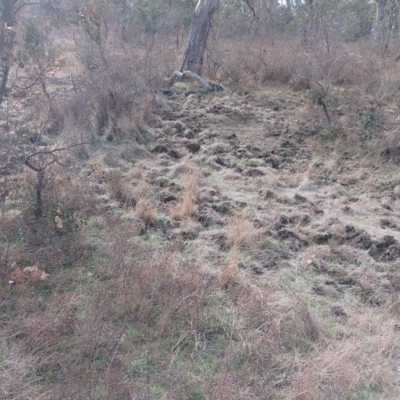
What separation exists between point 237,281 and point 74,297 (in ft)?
4.02

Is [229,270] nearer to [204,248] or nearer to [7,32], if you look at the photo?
[204,248]

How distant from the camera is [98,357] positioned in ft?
8.95

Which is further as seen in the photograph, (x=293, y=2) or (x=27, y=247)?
(x=293, y=2)

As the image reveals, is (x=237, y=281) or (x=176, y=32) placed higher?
(x=176, y=32)

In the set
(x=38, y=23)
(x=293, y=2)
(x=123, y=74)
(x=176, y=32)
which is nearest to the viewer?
(x=38, y=23)

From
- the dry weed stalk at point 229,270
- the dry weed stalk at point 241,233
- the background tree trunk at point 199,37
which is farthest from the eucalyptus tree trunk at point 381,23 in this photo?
the dry weed stalk at point 229,270

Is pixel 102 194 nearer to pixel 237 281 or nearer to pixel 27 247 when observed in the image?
pixel 27 247

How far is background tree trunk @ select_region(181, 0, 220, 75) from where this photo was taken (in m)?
9.25

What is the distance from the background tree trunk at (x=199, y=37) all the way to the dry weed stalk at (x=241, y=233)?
564 cm

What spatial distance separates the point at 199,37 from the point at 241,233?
6.25 metres

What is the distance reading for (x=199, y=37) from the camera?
364 inches

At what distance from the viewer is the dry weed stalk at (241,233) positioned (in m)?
4.11

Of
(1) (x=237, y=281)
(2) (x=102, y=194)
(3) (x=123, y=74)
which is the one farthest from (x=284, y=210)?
(3) (x=123, y=74)

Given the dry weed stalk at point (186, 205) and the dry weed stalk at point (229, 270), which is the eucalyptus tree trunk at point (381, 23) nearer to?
the dry weed stalk at point (186, 205)
